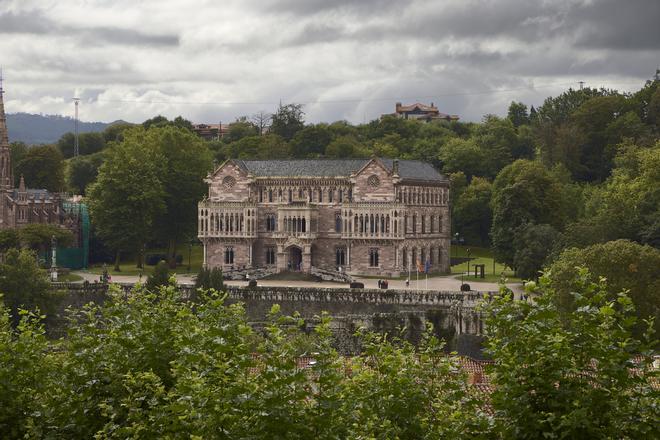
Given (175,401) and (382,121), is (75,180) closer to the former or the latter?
(382,121)

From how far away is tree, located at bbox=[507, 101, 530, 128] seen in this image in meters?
196

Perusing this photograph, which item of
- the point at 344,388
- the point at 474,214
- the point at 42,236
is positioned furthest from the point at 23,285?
the point at 474,214

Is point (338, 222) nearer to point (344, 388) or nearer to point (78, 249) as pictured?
point (78, 249)

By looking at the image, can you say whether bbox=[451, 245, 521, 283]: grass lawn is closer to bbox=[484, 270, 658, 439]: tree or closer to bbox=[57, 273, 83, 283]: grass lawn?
bbox=[57, 273, 83, 283]: grass lawn

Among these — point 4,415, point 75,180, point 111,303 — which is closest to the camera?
point 4,415

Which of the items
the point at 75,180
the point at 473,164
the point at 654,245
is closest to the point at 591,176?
the point at 473,164

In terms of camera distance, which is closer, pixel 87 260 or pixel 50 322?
pixel 50 322

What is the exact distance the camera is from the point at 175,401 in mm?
34125

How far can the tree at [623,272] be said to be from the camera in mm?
76000

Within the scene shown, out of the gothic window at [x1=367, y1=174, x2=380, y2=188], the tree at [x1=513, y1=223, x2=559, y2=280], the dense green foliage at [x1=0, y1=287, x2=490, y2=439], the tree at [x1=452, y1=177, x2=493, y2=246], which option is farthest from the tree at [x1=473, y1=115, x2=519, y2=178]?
the dense green foliage at [x1=0, y1=287, x2=490, y2=439]

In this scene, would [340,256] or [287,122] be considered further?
[287,122]

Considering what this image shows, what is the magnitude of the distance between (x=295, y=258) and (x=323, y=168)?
873cm

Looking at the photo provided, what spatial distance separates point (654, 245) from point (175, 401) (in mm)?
67213

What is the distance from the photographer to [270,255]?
394ft
